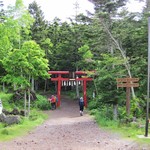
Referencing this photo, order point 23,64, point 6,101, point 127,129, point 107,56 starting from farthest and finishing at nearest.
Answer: point 6,101, point 23,64, point 107,56, point 127,129

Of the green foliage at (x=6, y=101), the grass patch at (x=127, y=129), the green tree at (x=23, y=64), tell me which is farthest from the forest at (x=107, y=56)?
the green foliage at (x=6, y=101)

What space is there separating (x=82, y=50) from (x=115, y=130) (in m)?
18.8

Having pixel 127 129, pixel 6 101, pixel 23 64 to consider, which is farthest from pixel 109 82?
pixel 6 101

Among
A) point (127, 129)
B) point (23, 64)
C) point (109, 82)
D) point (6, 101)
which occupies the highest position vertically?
point (23, 64)

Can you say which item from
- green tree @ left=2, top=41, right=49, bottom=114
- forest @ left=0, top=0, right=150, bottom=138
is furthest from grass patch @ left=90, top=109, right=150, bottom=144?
green tree @ left=2, top=41, right=49, bottom=114

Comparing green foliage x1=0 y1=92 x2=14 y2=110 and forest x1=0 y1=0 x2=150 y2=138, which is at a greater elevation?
forest x1=0 y1=0 x2=150 y2=138

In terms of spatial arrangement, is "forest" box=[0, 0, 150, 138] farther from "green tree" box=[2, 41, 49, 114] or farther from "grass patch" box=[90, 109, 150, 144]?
"grass patch" box=[90, 109, 150, 144]

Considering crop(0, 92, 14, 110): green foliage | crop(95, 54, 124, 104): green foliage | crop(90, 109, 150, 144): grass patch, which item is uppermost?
crop(95, 54, 124, 104): green foliage

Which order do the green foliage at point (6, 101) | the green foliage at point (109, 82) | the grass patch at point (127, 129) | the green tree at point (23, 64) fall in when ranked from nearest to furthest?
the grass patch at point (127, 129) < the green foliage at point (109, 82) < the green tree at point (23, 64) < the green foliage at point (6, 101)

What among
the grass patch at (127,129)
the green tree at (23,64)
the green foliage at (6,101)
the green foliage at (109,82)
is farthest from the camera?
the green foliage at (6,101)

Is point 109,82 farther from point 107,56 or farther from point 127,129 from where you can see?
point 127,129

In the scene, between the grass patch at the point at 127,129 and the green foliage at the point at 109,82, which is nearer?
the grass patch at the point at 127,129

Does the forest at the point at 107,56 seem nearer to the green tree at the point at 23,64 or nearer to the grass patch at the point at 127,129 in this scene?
the green tree at the point at 23,64

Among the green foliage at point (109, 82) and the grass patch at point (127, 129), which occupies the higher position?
the green foliage at point (109, 82)
